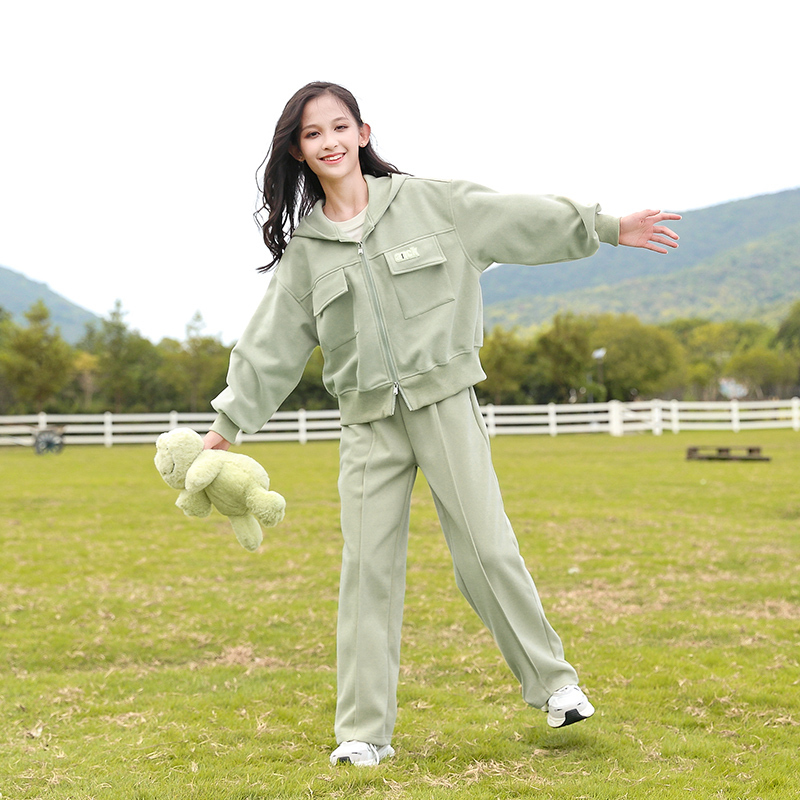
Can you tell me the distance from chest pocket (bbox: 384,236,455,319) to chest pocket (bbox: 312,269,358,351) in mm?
173

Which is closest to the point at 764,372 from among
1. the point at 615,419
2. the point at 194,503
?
the point at 615,419

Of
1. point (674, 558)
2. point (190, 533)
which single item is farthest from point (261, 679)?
point (190, 533)

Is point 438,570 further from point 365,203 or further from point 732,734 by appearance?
point 365,203

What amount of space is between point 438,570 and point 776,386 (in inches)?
3325

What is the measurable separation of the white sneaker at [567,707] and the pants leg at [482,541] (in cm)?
3

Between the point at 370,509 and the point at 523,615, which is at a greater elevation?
the point at 370,509

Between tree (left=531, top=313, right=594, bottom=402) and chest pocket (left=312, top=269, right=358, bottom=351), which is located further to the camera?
tree (left=531, top=313, right=594, bottom=402)

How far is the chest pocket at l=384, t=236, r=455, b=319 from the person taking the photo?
290cm

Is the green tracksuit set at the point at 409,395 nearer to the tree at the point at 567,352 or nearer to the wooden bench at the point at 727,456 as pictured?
the wooden bench at the point at 727,456

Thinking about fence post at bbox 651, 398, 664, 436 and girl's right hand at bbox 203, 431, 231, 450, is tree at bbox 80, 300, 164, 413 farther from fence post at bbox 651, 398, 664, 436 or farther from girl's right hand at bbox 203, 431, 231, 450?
girl's right hand at bbox 203, 431, 231, 450

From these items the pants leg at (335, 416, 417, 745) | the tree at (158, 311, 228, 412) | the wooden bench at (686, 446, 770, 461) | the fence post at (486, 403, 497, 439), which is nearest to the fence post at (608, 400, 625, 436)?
the fence post at (486, 403, 497, 439)

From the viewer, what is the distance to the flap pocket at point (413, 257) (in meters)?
2.90

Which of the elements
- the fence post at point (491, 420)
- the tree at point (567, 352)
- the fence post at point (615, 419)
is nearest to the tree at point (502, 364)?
the tree at point (567, 352)

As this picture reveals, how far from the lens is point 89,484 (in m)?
14.0
